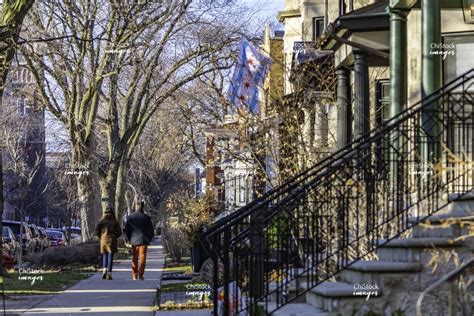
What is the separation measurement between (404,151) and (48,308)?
24.7 ft

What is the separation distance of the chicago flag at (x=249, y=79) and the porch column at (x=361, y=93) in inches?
106

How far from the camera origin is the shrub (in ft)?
94.8

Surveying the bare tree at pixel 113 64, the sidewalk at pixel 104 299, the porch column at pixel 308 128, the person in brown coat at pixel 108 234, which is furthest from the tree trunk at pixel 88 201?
the porch column at pixel 308 128

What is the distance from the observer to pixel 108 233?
20.9 meters

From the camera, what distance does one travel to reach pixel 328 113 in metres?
19.6

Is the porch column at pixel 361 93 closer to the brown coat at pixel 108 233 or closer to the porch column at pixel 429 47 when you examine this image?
the porch column at pixel 429 47

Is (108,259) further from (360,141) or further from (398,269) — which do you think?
(398,269)

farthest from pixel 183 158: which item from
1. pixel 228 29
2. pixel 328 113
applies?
pixel 328 113

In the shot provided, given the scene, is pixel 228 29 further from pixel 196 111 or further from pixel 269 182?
pixel 269 182

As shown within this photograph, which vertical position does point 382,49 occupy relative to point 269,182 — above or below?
above

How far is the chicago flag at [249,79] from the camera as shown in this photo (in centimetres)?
1772

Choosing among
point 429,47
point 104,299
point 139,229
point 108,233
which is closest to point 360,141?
point 429,47

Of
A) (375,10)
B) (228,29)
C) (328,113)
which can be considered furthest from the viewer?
(228,29)

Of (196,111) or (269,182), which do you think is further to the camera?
(196,111)
